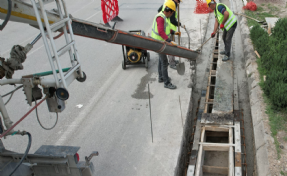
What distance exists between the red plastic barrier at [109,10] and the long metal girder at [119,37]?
6226 mm

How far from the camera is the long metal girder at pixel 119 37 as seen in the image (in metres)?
3.71

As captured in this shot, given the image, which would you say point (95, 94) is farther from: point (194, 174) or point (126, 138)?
point (194, 174)

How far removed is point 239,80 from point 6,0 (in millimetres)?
5988

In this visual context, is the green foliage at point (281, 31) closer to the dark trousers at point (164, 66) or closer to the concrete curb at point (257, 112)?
the concrete curb at point (257, 112)

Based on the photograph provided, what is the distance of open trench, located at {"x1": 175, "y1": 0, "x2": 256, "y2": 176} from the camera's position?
466 cm

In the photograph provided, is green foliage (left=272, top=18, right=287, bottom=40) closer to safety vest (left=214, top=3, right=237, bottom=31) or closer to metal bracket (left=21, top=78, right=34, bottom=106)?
safety vest (left=214, top=3, right=237, bottom=31)

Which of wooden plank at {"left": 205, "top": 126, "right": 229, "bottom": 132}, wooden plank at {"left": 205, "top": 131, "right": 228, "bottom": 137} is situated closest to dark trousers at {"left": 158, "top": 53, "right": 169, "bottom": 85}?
wooden plank at {"left": 205, "top": 131, "right": 228, "bottom": 137}

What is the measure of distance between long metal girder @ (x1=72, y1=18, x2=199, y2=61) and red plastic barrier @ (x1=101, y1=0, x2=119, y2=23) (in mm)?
6226

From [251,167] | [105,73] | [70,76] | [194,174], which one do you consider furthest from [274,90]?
[105,73]

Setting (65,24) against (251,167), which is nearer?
(65,24)

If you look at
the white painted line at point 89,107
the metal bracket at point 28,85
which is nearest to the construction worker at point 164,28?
the white painted line at point 89,107

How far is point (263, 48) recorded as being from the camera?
280 inches

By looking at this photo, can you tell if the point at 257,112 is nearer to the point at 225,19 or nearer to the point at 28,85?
the point at 225,19

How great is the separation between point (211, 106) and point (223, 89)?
20.8 inches
